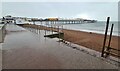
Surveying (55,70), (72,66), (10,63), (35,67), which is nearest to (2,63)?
(10,63)

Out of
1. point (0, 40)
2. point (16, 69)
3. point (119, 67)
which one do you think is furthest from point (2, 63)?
point (0, 40)

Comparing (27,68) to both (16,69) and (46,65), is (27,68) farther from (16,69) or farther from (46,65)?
(46,65)

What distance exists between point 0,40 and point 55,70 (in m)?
7.39

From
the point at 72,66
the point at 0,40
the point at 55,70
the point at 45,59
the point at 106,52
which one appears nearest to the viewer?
the point at 55,70

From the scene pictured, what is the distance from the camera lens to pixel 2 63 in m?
6.31

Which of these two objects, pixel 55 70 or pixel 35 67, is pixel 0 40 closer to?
pixel 35 67

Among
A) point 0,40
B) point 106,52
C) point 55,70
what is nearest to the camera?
point 55,70

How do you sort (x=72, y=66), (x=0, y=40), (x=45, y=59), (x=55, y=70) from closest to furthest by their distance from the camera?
(x=55, y=70)
(x=72, y=66)
(x=45, y=59)
(x=0, y=40)

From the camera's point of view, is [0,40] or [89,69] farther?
[0,40]

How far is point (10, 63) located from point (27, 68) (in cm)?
104

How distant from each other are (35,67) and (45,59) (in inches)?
47.4

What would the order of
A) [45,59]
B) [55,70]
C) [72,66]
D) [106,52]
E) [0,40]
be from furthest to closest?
1. [0,40]
2. [106,52]
3. [45,59]
4. [72,66]
5. [55,70]

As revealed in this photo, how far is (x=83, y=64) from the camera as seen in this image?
20.7 ft

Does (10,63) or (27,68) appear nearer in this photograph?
(27,68)
